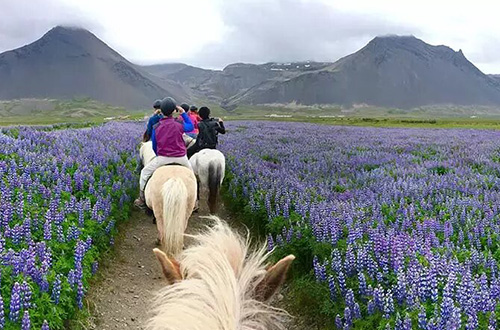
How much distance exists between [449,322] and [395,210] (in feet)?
13.7

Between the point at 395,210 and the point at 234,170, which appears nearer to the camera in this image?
the point at 395,210

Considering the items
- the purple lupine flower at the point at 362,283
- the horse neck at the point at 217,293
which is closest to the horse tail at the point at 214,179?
the purple lupine flower at the point at 362,283

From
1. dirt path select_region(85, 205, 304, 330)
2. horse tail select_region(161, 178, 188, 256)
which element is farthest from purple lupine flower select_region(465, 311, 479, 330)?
horse tail select_region(161, 178, 188, 256)

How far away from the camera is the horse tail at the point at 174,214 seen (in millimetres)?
7488

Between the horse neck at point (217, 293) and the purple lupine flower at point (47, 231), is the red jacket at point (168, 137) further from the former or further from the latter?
the horse neck at point (217, 293)

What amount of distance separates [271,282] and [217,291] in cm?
64

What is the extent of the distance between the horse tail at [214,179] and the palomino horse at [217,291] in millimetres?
8181

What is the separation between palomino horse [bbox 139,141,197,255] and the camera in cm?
752

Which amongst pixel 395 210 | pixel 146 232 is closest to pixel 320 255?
pixel 395 210

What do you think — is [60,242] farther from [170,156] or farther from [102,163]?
[102,163]

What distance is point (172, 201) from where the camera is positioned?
7.61 m

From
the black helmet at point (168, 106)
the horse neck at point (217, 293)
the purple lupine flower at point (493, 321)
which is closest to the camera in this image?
the horse neck at point (217, 293)

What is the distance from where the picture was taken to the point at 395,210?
23.6ft

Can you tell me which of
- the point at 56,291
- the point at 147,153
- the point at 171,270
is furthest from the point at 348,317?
the point at 147,153
